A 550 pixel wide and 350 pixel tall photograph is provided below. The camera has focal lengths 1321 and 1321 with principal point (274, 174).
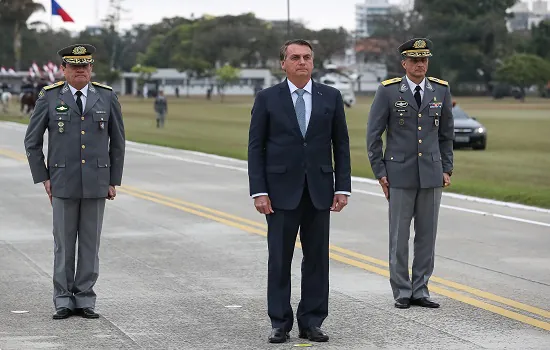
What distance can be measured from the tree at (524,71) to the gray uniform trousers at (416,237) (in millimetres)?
129435

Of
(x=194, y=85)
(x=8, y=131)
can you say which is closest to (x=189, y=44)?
(x=194, y=85)

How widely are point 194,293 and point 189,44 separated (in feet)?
602

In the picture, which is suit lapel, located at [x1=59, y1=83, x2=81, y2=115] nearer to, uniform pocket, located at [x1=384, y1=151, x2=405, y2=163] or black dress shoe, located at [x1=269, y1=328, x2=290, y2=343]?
black dress shoe, located at [x1=269, y1=328, x2=290, y2=343]

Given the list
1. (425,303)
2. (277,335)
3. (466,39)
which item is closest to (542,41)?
(466,39)

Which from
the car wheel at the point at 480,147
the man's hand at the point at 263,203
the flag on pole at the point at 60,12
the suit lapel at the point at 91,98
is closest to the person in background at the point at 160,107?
the flag on pole at the point at 60,12

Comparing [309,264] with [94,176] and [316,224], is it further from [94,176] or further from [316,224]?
[94,176]

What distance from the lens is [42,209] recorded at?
61.8 ft

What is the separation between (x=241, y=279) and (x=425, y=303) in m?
2.17

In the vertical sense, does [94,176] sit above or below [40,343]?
above

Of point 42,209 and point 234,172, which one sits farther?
point 234,172

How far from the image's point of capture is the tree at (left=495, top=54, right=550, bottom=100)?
138500mm

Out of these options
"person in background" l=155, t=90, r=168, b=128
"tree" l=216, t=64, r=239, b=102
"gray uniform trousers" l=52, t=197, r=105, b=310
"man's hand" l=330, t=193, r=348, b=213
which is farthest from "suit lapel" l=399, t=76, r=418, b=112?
"tree" l=216, t=64, r=239, b=102

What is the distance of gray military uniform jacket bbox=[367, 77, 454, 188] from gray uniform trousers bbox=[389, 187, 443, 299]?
0.11 meters

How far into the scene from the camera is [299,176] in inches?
336
